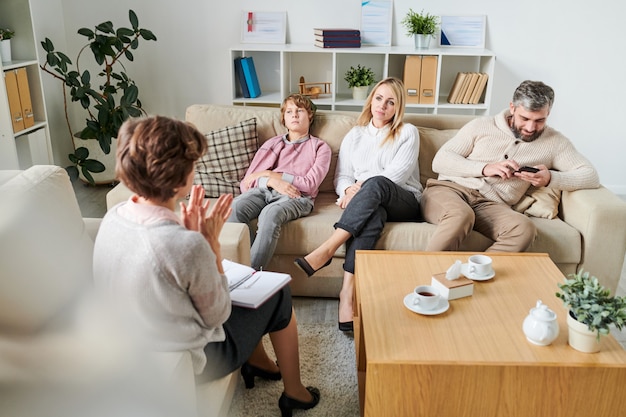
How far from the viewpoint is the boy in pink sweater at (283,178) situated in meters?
2.44

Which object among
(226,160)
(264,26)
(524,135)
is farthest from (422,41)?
(226,160)

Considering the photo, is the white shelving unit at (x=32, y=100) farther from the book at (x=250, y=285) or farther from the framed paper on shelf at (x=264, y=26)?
the book at (x=250, y=285)

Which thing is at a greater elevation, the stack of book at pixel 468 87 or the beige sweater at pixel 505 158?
the stack of book at pixel 468 87

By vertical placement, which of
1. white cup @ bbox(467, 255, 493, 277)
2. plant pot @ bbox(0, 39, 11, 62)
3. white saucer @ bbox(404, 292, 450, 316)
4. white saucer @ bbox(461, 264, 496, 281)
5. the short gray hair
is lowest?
white saucer @ bbox(404, 292, 450, 316)

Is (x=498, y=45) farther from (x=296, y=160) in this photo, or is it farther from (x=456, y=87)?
(x=296, y=160)

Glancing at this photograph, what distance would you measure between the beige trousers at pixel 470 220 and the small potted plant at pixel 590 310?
0.80 metres

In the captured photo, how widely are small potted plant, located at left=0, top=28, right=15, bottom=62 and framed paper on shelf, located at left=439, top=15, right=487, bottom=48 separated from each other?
258 centimetres

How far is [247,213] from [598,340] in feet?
4.75

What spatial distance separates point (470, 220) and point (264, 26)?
2.25 m

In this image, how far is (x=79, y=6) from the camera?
4.04 m

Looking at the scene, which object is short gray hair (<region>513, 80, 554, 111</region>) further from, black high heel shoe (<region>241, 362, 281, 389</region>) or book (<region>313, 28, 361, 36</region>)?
book (<region>313, 28, 361, 36</region>)

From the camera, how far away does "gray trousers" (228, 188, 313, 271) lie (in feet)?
7.85

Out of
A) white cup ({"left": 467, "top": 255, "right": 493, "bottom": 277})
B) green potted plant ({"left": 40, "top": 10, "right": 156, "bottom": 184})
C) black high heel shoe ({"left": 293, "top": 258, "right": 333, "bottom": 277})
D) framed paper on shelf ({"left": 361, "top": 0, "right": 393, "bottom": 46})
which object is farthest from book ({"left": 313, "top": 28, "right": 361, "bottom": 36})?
white cup ({"left": 467, "top": 255, "right": 493, "bottom": 277})

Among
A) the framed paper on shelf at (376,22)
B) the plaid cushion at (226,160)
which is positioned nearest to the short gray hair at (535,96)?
the plaid cushion at (226,160)
